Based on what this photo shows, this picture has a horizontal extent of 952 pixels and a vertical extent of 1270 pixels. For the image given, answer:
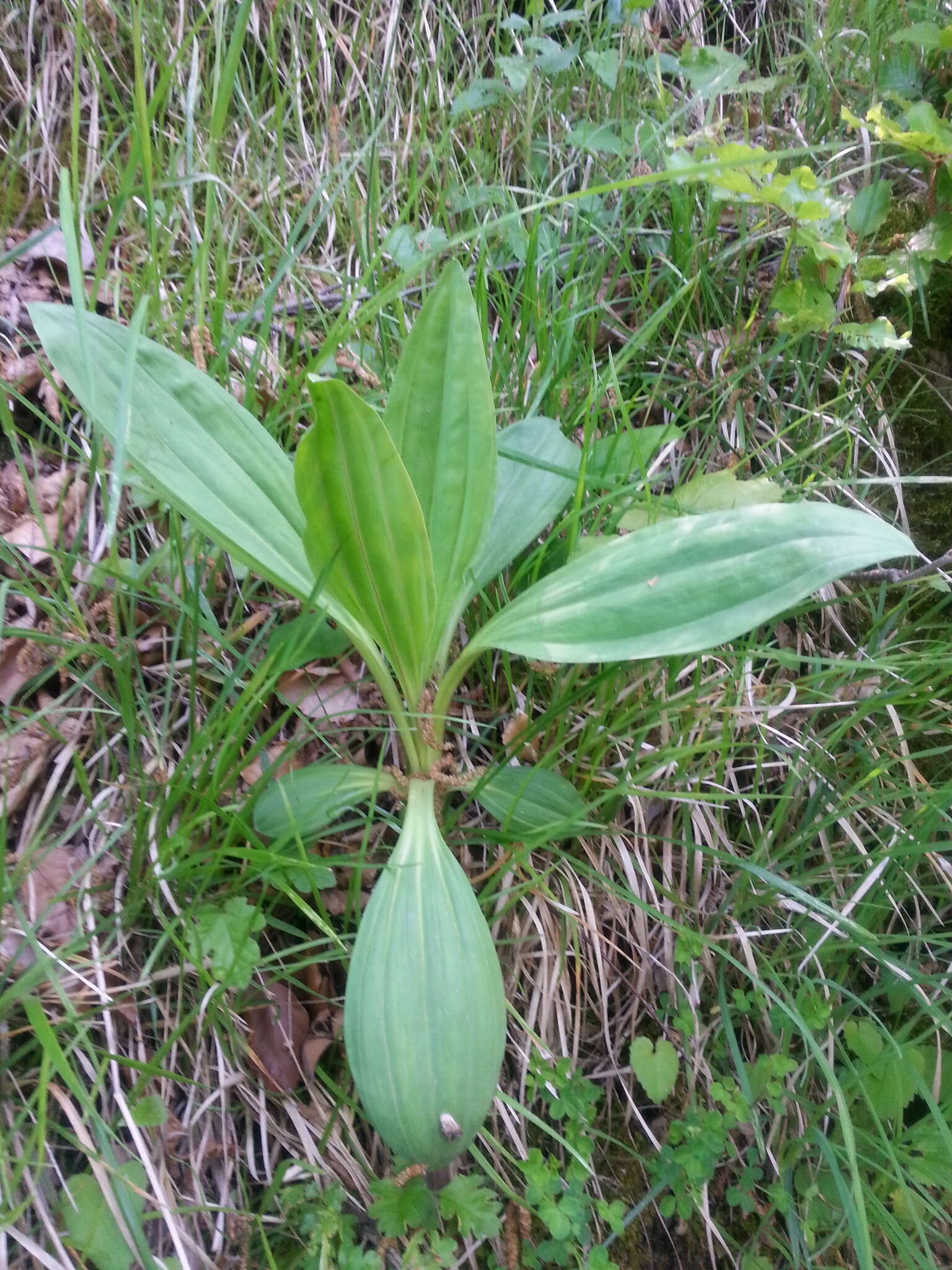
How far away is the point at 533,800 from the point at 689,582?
0.34 m

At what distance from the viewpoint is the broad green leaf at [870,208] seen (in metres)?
1.43

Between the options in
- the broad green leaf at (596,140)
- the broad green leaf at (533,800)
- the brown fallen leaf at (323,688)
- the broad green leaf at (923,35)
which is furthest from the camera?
the broad green leaf at (596,140)

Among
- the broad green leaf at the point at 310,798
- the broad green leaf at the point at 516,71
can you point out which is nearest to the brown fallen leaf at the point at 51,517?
the broad green leaf at the point at 310,798

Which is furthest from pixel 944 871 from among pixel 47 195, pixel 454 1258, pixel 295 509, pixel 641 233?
pixel 47 195

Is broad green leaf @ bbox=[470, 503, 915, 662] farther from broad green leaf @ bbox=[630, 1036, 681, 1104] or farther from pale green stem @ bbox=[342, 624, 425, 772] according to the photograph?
broad green leaf @ bbox=[630, 1036, 681, 1104]

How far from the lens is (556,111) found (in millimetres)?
1645

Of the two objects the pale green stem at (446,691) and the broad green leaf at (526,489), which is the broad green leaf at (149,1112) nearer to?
the pale green stem at (446,691)

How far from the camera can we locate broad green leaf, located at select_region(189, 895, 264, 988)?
2.88ft

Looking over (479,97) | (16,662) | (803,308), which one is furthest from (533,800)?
(479,97)

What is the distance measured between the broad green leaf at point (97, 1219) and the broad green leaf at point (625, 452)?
3.26 feet

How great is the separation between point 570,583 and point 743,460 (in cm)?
41

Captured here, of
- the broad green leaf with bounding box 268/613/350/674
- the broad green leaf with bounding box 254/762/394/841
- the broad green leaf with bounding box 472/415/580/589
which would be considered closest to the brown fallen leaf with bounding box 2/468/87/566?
the broad green leaf with bounding box 268/613/350/674

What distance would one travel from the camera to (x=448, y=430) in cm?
100

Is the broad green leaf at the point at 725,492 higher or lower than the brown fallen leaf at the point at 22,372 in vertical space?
lower
